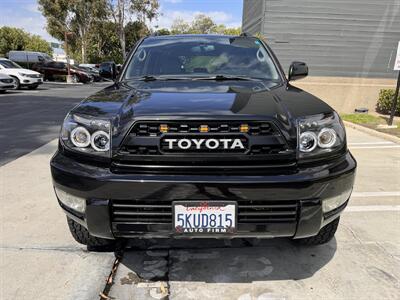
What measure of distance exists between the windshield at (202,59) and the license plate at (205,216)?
156 centimetres

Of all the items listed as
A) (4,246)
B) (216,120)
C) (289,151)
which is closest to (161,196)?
(216,120)

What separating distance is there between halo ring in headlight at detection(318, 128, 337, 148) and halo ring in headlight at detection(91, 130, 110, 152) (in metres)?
1.32

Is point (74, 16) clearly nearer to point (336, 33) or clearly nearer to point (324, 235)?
point (336, 33)

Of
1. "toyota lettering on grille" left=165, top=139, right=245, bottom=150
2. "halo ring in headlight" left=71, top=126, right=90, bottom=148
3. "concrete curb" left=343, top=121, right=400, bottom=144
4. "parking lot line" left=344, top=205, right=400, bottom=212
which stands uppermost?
"toyota lettering on grille" left=165, top=139, right=245, bottom=150

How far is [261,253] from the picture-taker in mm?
3162

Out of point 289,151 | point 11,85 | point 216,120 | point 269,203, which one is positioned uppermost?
point 216,120

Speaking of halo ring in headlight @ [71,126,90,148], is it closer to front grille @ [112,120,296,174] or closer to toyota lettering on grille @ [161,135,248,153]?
front grille @ [112,120,296,174]

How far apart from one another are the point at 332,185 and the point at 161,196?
3.44ft

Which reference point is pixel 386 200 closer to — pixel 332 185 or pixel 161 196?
pixel 332 185

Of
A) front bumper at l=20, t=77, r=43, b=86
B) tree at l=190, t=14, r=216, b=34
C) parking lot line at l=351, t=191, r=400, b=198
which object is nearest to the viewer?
parking lot line at l=351, t=191, r=400, b=198

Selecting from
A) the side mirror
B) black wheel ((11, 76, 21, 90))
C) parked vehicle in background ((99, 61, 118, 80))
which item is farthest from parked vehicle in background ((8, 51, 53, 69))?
the side mirror

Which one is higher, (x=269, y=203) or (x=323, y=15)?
(x=323, y=15)

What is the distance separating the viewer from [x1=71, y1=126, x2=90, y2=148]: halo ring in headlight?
250 cm

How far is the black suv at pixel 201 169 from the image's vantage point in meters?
2.32
